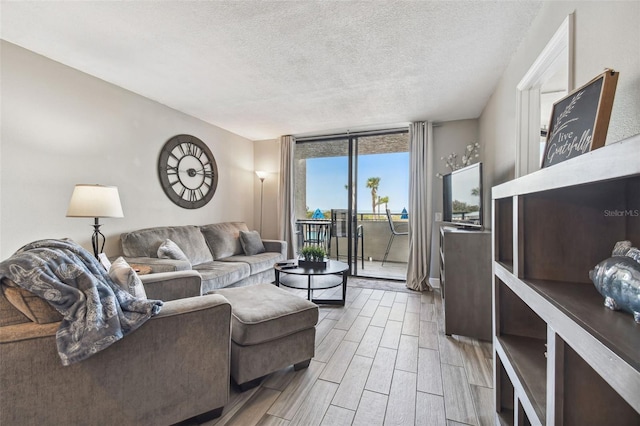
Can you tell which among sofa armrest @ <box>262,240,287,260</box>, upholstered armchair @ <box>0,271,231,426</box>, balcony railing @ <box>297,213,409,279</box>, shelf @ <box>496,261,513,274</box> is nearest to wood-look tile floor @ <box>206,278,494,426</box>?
upholstered armchair @ <box>0,271,231,426</box>

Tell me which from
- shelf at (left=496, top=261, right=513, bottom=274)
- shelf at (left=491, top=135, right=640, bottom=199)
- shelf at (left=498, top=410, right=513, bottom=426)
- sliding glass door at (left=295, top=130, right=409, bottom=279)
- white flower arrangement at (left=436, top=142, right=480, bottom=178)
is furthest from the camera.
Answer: sliding glass door at (left=295, top=130, right=409, bottom=279)

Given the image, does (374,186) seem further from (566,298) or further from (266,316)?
(566,298)

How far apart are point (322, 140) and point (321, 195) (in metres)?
0.96

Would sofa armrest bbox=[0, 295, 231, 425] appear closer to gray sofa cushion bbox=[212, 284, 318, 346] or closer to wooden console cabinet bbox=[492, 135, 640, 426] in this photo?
gray sofa cushion bbox=[212, 284, 318, 346]

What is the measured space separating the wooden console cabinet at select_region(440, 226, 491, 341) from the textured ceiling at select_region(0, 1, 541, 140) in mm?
1571

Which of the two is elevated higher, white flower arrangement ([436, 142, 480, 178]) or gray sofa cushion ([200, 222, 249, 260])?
white flower arrangement ([436, 142, 480, 178])

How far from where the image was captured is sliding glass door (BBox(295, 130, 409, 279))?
4543 mm

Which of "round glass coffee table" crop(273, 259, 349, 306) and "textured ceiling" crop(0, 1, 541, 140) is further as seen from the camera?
"round glass coffee table" crop(273, 259, 349, 306)

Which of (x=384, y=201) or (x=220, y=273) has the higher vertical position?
(x=384, y=201)

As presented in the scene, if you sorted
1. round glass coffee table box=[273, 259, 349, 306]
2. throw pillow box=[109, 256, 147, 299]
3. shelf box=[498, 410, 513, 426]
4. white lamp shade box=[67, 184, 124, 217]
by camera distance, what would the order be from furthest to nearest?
1. round glass coffee table box=[273, 259, 349, 306]
2. white lamp shade box=[67, 184, 124, 217]
3. throw pillow box=[109, 256, 147, 299]
4. shelf box=[498, 410, 513, 426]

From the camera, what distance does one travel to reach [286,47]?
2.22 meters

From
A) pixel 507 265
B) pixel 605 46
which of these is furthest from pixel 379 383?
pixel 605 46

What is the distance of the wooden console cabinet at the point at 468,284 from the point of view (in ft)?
7.83

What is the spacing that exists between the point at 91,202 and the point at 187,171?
1636 millimetres
